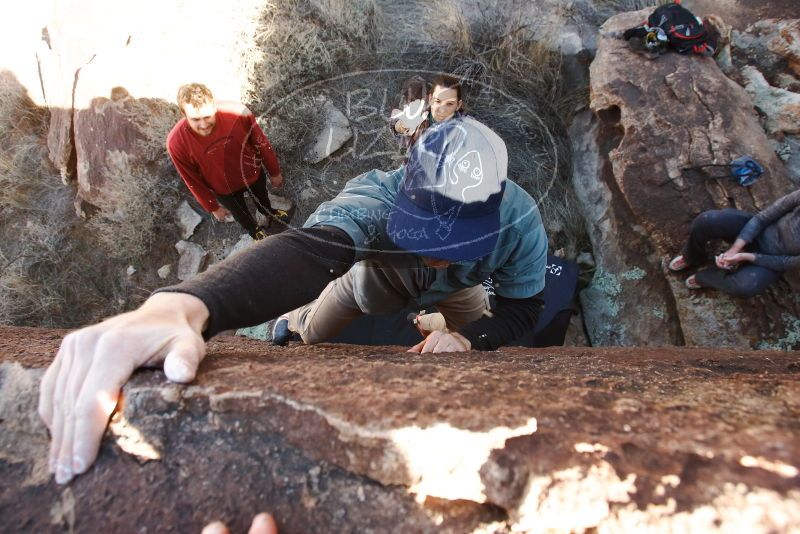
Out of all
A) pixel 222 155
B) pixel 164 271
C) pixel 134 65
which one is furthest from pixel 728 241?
pixel 134 65

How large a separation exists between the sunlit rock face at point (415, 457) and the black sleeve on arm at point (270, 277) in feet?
0.48

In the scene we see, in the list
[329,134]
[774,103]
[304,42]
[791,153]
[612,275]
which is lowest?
[612,275]

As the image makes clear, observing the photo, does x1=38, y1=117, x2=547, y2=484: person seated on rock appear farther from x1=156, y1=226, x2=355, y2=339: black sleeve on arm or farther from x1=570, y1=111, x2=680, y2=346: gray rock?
x1=570, y1=111, x2=680, y2=346: gray rock

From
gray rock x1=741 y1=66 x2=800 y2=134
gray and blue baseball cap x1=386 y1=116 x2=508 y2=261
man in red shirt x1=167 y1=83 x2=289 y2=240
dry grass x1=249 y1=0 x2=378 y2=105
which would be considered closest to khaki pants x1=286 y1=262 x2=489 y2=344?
gray and blue baseball cap x1=386 y1=116 x2=508 y2=261

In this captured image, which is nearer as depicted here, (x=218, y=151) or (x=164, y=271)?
(x=218, y=151)

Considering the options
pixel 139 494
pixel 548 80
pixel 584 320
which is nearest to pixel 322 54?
pixel 548 80

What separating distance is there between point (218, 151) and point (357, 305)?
45.2 inches

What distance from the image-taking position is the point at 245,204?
2.92 m

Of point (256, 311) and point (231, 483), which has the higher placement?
point (256, 311)

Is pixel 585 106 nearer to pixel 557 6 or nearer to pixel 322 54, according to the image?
pixel 557 6

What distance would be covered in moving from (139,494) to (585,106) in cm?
351

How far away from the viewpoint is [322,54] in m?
3.20

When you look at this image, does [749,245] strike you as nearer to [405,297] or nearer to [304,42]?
[405,297]

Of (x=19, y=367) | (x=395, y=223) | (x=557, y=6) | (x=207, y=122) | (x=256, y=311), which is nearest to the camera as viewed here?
(x=19, y=367)
